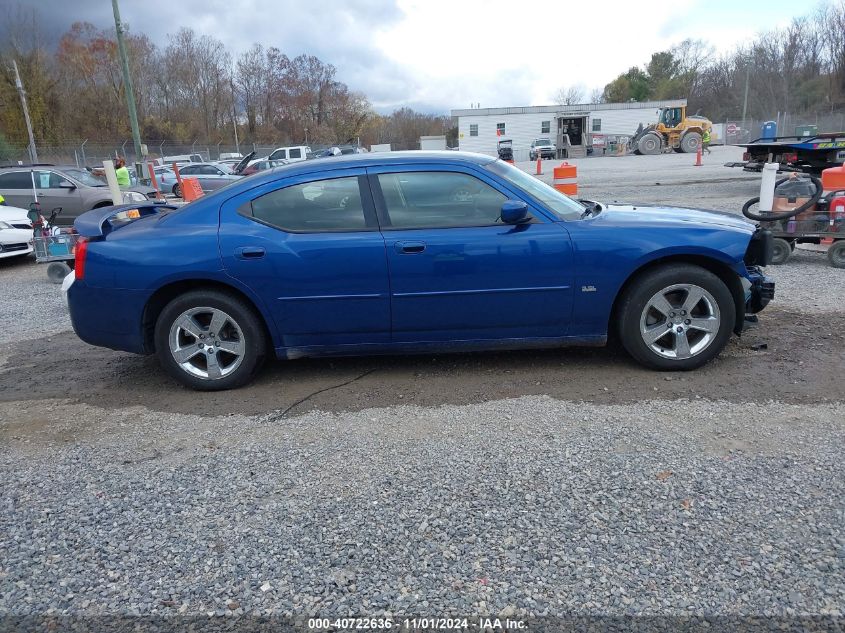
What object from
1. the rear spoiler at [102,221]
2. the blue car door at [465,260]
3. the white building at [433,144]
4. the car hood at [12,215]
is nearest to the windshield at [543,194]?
the blue car door at [465,260]

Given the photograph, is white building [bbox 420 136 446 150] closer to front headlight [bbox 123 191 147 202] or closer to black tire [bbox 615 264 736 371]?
front headlight [bbox 123 191 147 202]

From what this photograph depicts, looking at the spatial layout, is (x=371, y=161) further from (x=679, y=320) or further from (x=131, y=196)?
(x=131, y=196)

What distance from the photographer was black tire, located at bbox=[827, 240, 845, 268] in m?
7.45

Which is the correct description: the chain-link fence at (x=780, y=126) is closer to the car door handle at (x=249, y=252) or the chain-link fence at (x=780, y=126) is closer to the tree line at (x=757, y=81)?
the tree line at (x=757, y=81)

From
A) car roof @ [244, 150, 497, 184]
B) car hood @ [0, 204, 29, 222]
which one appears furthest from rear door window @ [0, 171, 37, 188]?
car roof @ [244, 150, 497, 184]

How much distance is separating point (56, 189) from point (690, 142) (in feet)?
130

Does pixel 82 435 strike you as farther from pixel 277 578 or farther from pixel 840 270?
pixel 840 270

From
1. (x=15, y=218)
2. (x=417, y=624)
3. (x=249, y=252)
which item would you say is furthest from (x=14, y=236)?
(x=417, y=624)

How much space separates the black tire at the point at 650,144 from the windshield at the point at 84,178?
38.0 m

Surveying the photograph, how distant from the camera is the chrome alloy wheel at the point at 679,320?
4.26 m

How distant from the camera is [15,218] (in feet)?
34.7

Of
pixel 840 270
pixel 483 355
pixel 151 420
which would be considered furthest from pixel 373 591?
pixel 840 270

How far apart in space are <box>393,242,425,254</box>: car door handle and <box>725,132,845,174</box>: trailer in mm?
13440

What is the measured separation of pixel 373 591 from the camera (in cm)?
237
